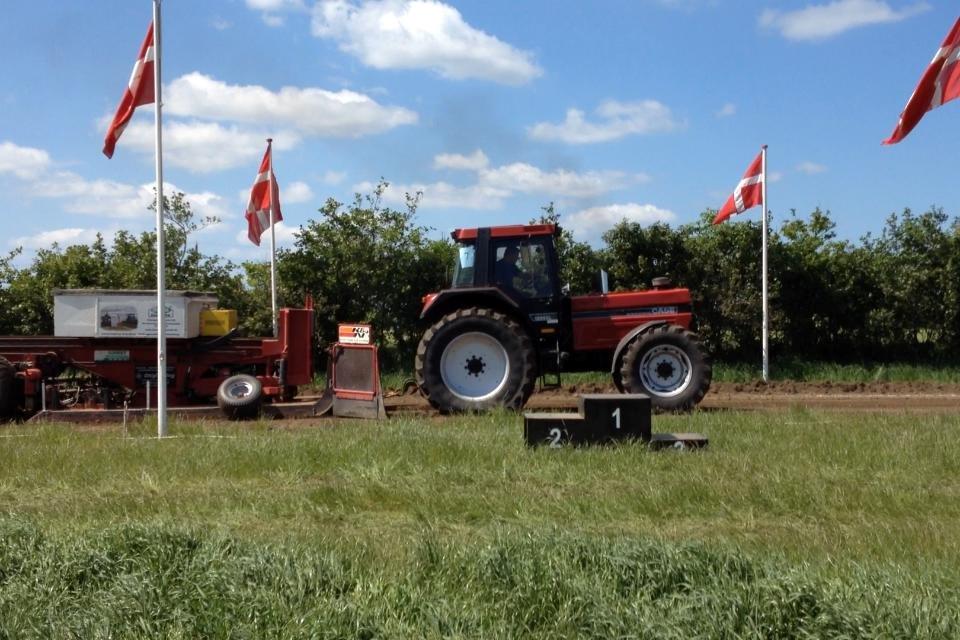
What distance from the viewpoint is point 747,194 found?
661 inches

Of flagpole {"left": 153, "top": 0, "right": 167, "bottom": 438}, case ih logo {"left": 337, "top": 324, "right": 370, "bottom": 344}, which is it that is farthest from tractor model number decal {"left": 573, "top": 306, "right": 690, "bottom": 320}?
flagpole {"left": 153, "top": 0, "right": 167, "bottom": 438}

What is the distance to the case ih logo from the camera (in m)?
12.7

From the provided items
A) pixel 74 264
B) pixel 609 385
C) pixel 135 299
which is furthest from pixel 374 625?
pixel 74 264

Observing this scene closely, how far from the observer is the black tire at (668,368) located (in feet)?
40.0

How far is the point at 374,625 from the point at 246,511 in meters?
2.60

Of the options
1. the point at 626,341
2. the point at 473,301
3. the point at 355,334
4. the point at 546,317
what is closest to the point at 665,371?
the point at 626,341

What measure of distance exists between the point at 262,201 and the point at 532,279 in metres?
5.84

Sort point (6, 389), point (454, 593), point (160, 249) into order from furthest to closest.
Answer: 1. point (6, 389)
2. point (160, 249)
3. point (454, 593)

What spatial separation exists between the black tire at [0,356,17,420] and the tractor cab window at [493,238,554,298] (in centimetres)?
612

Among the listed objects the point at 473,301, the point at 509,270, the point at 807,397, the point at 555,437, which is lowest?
the point at 807,397

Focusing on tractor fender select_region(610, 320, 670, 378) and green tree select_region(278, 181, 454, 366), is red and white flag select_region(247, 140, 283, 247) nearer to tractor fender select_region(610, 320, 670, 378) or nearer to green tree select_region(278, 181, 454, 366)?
green tree select_region(278, 181, 454, 366)

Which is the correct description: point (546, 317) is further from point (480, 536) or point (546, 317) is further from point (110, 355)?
point (480, 536)

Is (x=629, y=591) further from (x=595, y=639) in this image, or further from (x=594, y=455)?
(x=594, y=455)

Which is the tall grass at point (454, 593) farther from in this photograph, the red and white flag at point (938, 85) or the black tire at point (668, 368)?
the red and white flag at point (938, 85)
